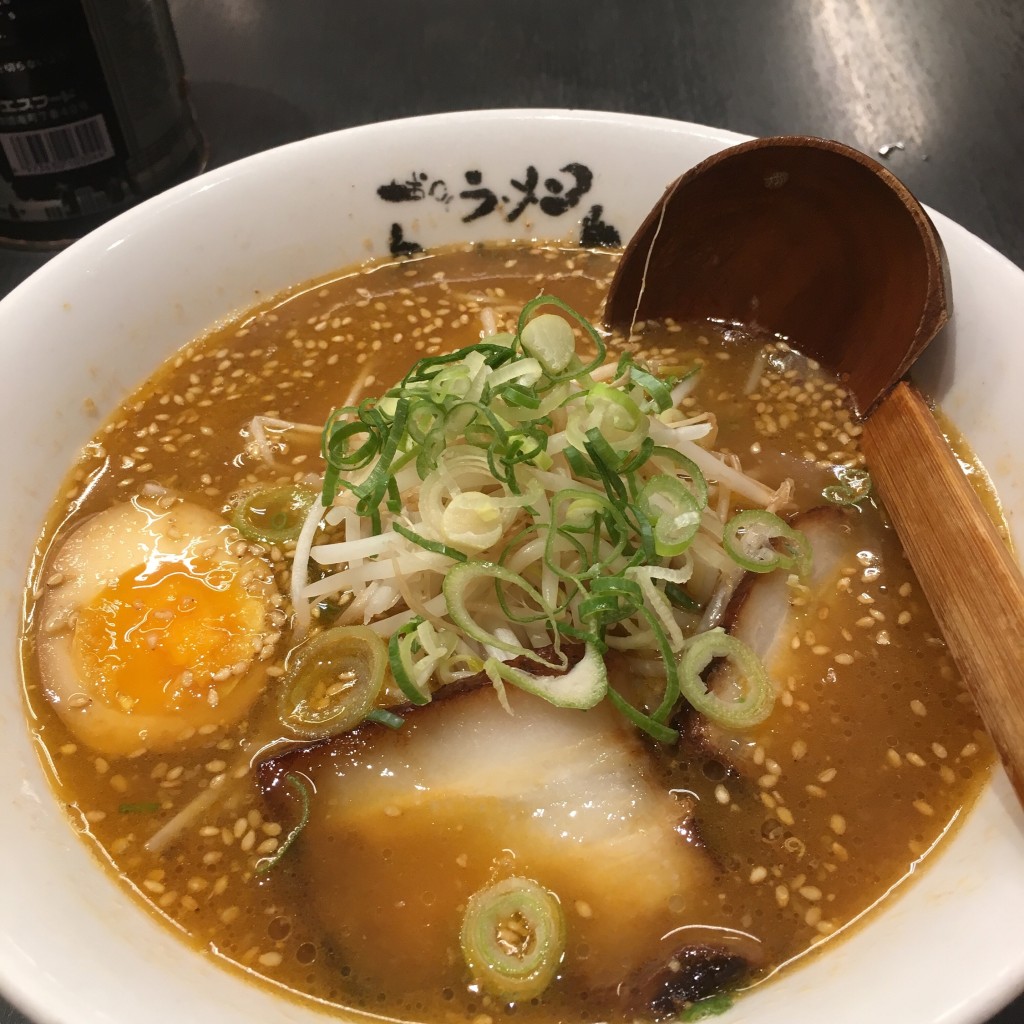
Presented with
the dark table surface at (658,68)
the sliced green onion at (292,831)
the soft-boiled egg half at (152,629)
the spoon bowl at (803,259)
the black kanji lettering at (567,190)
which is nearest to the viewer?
the sliced green onion at (292,831)

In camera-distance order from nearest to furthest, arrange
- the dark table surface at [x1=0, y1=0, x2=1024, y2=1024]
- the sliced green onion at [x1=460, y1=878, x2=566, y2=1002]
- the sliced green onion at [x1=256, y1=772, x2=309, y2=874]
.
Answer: the sliced green onion at [x1=460, y1=878, x2=566, y2=1002] < the sliced green onion at [x1=256, y1=772, x2=309, y2=874] < the dark table surface at [x1=0, y1=0, x2=1024, y2=1024]

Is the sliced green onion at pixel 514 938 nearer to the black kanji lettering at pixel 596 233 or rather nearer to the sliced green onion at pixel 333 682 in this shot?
the sliced green onion at pixel 333 682

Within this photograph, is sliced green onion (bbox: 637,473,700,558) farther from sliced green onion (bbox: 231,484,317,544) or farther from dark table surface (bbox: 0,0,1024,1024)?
dark table surface (bbox: 0,0,1024,1024)

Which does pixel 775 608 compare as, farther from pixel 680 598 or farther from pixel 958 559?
pixel 958 559

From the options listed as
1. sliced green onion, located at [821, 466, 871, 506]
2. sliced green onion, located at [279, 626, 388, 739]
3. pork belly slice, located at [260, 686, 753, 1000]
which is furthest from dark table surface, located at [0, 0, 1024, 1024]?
pork belly slice, located at [260, 686, 753, 1000]

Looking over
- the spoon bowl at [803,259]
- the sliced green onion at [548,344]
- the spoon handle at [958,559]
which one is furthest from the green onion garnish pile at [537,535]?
the spoon bowl at [803,259]

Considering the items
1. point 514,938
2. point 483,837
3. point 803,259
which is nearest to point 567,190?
point 803,259
